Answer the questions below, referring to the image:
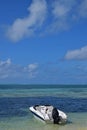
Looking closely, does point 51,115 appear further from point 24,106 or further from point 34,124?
point 24,106

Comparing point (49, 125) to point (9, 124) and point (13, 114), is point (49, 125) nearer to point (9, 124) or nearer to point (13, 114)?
point (9, 124)

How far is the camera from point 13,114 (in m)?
30.4

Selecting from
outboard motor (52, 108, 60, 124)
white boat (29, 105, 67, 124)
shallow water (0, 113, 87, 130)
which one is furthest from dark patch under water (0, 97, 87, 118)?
outboard motor (52, 108, 60, 124)

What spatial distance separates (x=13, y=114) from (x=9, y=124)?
557 cm

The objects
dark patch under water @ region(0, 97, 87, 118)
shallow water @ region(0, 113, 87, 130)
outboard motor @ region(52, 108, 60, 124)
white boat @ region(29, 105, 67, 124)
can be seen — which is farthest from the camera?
dark patch under water @ region(0, 97, 87, 118)

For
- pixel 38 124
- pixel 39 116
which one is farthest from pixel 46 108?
pixel 38 124

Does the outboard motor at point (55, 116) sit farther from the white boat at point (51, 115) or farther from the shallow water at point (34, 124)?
the shallow water at point (34, 124)

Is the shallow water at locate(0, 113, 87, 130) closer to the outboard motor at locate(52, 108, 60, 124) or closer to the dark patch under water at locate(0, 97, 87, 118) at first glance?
the outboard motor at locate(52, 108, 60, 124)

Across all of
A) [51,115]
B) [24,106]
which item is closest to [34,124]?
[51,115]

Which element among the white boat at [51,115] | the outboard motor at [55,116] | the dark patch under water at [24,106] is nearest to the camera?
the outboard motor at [55,116]

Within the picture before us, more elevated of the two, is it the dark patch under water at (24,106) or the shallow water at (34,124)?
the dark patch under water at (24,106)

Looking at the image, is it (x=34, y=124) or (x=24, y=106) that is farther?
(x=24, y=106)

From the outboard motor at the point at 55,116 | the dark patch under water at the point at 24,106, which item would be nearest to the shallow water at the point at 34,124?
the outboard motor at the point at 55,116

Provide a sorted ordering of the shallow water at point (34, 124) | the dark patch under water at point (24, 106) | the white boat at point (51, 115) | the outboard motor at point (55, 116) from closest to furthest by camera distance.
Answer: the shallow water at point (34, 124), the outboard motor at point (55, 116), the white boat at point (51, 115), the dark patch under water at point (24, 106)
